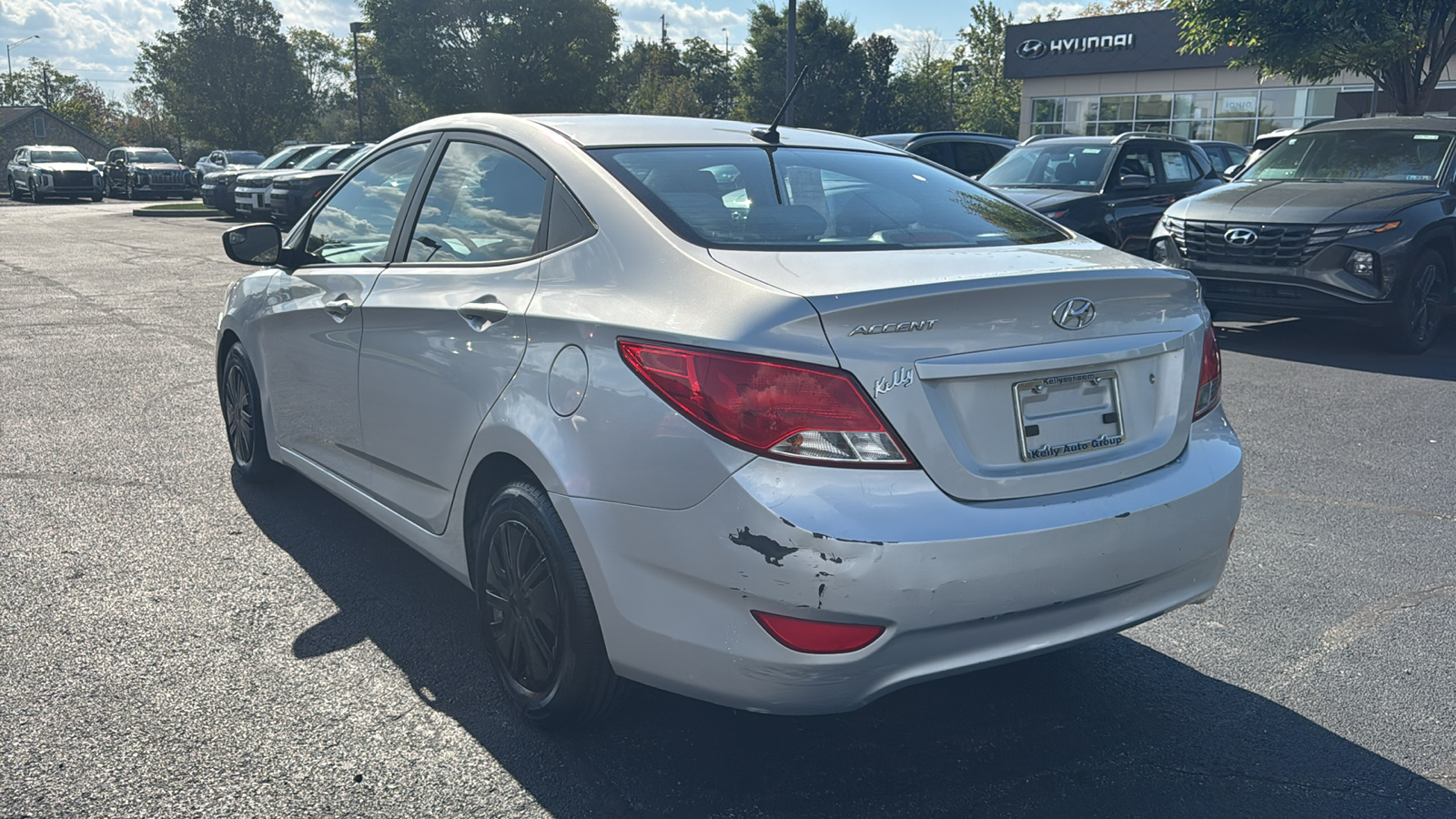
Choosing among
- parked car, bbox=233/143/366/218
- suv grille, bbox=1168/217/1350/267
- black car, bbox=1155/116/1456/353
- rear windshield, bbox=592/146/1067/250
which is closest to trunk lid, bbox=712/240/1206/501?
rear windshield, bbox=592/146/1067/250

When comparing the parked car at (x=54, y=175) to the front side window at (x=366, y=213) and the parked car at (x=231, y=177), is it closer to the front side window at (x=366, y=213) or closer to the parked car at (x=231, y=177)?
the parked car at (x=231, y=177)

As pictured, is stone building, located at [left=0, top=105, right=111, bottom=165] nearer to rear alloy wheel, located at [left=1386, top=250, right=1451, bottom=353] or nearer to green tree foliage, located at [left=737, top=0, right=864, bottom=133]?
green tree foliage, located at [left=737, top=0, right=864, bottom=133]

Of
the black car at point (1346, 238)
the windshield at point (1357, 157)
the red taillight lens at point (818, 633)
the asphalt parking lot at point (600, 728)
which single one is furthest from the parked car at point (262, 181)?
the red taillight lens at point (818, 633)

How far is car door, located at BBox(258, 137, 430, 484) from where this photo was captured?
396 centimetres

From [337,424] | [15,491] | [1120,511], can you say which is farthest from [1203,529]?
[15,491]

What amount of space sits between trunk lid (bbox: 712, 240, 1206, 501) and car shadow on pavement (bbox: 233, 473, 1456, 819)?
77 cm

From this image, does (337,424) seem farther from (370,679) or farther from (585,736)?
(585,736)

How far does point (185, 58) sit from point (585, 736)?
6350cm

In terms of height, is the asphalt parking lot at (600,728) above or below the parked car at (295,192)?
below

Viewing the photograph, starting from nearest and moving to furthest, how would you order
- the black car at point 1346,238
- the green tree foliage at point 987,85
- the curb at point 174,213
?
the black car at point 1346,238, the curb at point 174,213, the green tree foliage at point 987,85

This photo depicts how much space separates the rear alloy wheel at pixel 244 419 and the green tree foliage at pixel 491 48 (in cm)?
4569

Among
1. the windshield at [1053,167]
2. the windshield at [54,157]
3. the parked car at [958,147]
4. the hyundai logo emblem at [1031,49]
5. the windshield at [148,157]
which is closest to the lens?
the windshield at [1053,167]

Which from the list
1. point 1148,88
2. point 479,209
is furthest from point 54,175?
point 479,209

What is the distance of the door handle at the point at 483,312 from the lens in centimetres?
309
